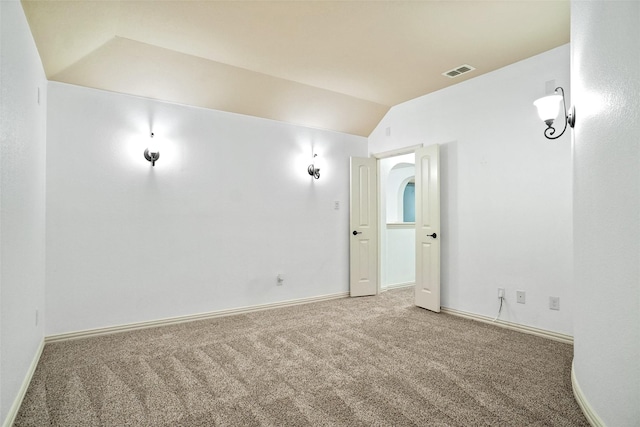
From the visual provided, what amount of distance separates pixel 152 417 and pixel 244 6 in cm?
277

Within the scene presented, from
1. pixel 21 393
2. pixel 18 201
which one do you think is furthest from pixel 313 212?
pixel 21 393

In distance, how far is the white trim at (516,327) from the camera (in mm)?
3242

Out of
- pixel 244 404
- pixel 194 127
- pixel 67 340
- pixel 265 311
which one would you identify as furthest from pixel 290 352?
pixel 194 127

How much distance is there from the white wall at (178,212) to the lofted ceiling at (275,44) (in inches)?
12.9

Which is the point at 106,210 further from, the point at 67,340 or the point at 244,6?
the point at 244,6

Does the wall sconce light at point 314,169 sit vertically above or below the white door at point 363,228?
above

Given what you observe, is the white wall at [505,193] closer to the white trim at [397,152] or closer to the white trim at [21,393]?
the white trim at [397,152]

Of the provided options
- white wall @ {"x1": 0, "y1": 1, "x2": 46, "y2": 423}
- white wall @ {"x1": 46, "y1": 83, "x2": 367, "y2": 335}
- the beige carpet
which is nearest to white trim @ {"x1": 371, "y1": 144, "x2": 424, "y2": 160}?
white wall @ {"x1": 46, "y1": 83, "x2": 367, "y2": 335}

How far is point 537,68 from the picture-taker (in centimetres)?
346

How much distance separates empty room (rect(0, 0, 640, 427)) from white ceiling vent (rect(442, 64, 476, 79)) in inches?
2.3

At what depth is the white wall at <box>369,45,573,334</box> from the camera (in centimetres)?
332

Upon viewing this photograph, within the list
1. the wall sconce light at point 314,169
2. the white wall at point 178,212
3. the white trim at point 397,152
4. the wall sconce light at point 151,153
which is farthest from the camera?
the wall sconce light at point 314,169

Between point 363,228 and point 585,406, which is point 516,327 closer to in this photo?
point 585,406

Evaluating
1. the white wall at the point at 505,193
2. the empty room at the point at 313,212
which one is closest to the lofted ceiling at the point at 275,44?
the empty room at the point at 313,212
